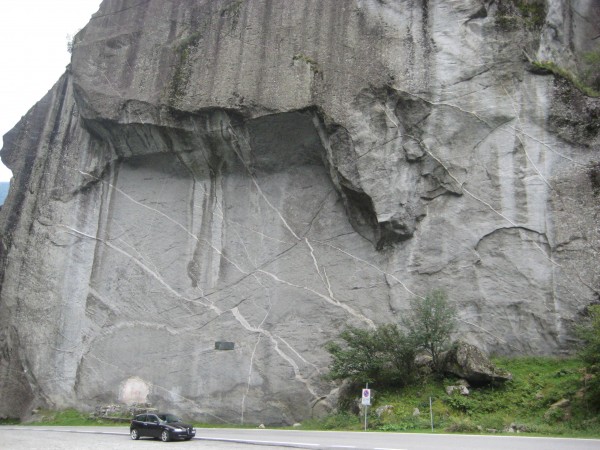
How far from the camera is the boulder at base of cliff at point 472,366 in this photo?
1515cm

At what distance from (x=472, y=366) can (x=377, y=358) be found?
Result: 97.5 inches

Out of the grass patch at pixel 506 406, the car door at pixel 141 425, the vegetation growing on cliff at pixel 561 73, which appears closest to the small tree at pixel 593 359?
the grass patch at pixel 506 406

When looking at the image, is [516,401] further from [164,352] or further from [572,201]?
[164,352]

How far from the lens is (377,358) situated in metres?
16.2

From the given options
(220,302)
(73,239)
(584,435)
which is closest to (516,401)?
(584,435)

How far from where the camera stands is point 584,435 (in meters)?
11.8

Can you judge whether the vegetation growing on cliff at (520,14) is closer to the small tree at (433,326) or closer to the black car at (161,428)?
the small tree at (433,326)

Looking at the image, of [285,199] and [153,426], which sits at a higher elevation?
[285,199]

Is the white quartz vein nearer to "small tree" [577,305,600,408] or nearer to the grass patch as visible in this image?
the grass patch

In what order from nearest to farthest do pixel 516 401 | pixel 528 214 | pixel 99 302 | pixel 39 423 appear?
pixel 516 401, pixel 528 214, pixel 39 423, pixel 99 302

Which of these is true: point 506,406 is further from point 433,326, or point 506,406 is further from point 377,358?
point 377,358

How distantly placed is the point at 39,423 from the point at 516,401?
49.1ft

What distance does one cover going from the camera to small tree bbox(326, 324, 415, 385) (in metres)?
16.1

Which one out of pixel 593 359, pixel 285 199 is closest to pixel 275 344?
pixel 285 199
